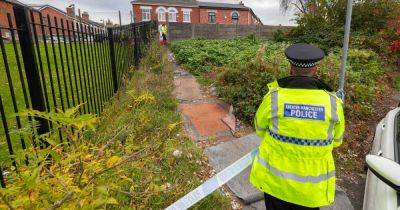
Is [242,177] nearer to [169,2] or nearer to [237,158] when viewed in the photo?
[237,158]

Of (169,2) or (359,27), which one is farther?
(169,2)

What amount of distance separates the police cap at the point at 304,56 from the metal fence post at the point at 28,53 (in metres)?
2.23

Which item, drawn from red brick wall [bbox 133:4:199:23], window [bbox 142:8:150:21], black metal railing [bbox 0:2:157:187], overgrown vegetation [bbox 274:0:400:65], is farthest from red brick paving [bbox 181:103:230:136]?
window [bbox 142:8:150:21]

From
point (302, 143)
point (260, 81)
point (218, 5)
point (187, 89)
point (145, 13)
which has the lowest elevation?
point (187, 89)

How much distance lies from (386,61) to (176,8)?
3768 centimetres

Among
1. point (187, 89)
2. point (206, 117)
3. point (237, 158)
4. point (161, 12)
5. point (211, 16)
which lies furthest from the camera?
point (211, 16)

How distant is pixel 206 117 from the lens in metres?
5.57

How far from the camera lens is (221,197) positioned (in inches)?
125

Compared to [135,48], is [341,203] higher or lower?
lower

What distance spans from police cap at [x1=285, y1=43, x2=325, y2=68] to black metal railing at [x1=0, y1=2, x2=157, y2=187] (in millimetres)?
1788

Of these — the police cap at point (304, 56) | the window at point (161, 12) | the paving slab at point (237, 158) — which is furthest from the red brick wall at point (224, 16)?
the police cap at point (304, 56)

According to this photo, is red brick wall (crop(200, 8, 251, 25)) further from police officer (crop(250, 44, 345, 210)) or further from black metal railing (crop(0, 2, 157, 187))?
police officer (crop(250, 44, 345, 210))

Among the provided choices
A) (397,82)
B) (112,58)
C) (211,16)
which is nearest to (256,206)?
(112,58)

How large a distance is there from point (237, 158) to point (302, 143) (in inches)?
81.5
